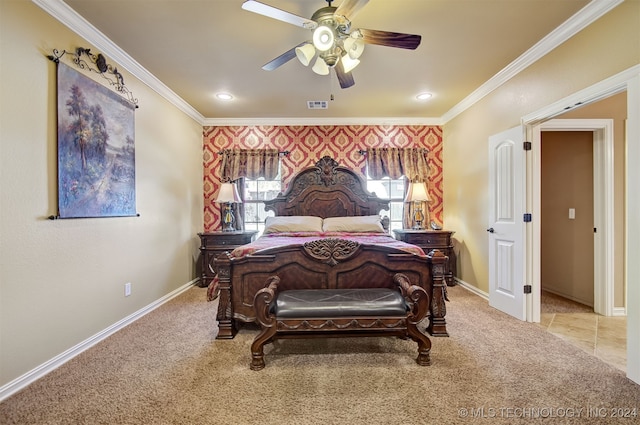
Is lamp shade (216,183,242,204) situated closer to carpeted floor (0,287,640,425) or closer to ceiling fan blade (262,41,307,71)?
carpeted floor (0,287,640,425)

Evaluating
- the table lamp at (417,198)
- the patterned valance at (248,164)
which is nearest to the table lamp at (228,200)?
the patterned valance at (248,164)

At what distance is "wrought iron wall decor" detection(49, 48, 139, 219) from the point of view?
6.81 ft

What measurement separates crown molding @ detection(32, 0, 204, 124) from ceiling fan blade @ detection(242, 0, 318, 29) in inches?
59.5

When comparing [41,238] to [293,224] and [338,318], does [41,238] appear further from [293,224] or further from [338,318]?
[293,224]

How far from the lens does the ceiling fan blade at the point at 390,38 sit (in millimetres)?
1829

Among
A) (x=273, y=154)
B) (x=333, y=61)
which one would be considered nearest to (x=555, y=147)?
(x=333, y=61)

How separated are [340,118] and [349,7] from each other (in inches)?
112

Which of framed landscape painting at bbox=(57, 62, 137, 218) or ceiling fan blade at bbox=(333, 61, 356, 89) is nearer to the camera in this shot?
framed landscape painting at bbox=(57, 62, 137, 218)

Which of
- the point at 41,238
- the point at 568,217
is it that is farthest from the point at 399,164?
the point at 41,238

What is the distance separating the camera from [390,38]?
187 centimetres

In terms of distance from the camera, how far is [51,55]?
199 centimetres

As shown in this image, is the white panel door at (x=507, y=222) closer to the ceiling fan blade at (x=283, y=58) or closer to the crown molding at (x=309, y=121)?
the crown molding at (x=309, y=121)

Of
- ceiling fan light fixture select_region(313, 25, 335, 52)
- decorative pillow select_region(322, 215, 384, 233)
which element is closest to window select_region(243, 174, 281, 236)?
decorative pillow select_region(322, 215, 384, 233)

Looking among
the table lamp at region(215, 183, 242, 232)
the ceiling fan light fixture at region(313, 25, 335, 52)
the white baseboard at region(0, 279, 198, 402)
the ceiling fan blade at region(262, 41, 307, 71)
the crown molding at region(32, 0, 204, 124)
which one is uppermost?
the crown molding at region(32, 0, 204, 124)
